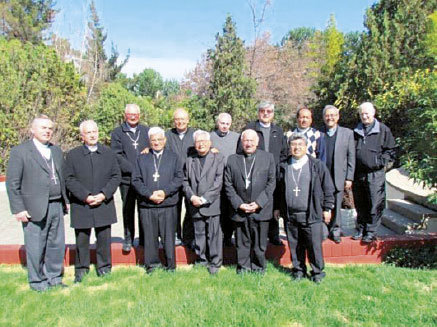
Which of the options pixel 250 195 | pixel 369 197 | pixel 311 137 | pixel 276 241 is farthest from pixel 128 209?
pixel 369 197

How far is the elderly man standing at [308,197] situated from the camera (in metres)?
4.15

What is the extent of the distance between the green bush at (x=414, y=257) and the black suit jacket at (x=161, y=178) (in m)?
3.04

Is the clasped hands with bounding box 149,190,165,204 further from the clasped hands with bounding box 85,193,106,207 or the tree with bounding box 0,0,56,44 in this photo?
the tree with bounding box 0,0,56,44

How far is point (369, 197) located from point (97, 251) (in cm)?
357

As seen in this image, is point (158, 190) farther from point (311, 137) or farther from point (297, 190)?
point (311, 137)

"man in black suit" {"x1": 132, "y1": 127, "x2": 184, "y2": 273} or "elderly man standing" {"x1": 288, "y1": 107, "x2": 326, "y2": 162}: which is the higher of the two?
"elderly man standing" {"x1": 288, "y1": 107, "x2": 326, "y2": 162}

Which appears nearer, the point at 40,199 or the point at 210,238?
the point at 40,199

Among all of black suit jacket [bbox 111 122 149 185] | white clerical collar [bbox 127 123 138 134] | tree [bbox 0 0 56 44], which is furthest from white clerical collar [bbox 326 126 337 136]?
tree [bbox 0 0 56 44]

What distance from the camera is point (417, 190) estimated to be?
744 centimetres

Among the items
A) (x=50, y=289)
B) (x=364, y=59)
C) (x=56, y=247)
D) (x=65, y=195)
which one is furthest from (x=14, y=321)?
(x=364, y=59)

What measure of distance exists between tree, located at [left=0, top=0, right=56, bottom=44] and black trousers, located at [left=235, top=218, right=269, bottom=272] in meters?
27.1

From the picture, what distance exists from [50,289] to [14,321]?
655 millimetres

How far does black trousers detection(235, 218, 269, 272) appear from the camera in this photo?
4.39 m

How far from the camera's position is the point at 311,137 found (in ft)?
16.0
